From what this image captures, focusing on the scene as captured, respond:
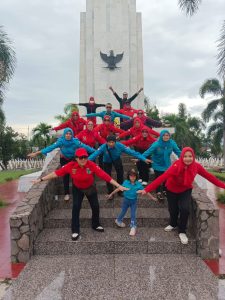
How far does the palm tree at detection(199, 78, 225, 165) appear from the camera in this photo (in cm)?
2408

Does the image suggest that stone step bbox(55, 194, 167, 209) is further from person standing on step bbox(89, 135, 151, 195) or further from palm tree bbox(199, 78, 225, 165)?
palm tree bbox(199, 78, 225, 165)

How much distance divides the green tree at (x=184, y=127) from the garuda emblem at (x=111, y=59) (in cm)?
1630

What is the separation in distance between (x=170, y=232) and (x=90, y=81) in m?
11.6

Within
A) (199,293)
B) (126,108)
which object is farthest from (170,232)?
(126,108)

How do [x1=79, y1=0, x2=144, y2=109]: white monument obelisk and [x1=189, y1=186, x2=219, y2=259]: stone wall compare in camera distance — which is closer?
[x1=189, y1=186, x2=219, y2=259]: stone wall

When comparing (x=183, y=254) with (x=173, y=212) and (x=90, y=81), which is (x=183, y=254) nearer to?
(x=173, y=212)

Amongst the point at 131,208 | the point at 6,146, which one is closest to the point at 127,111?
the point at 131,208

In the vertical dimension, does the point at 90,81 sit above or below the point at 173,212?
above

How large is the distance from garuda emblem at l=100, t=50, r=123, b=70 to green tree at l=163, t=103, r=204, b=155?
16304 millimetres

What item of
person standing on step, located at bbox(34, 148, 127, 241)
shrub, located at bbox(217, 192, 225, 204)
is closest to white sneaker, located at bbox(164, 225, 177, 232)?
person standing on step, located at bbox(34, 148, 127, 241)

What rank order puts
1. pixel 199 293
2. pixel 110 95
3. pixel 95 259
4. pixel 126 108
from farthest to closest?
pixel 110 95, pixel 126 108, pixel 95 259, pixel 199 293

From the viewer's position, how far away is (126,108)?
934 cm

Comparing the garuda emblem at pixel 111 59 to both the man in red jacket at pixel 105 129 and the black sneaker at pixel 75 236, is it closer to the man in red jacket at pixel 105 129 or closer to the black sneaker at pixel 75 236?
the man in red jacket at pixel 105 129

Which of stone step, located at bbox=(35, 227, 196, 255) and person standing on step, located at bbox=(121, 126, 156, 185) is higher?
person standing on step, located at bbox=(121, 126, 156, 185)
